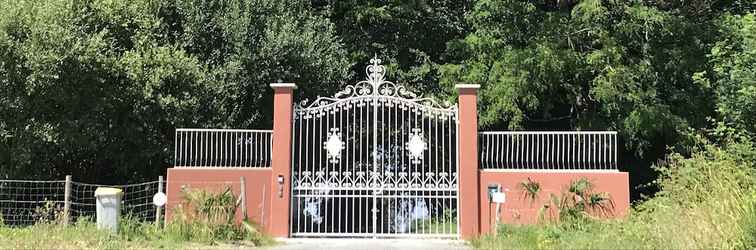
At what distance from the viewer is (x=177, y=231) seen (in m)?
11.2

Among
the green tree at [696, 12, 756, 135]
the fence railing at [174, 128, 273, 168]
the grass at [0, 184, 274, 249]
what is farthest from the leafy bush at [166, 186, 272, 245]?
the green tree at [696, 12, 756, 135]

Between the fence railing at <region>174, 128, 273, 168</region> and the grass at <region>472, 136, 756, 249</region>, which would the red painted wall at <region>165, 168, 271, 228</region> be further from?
the grass at <region>472, 136, 756, 249</region>

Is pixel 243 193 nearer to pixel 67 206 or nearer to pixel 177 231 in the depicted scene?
pixel 177 231

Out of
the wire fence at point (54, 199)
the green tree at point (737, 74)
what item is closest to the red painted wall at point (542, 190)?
the green tree at point (737, 74)

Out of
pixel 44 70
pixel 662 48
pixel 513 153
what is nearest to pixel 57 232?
pixel 44 70

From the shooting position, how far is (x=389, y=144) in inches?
510

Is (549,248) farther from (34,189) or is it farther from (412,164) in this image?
(34,189)

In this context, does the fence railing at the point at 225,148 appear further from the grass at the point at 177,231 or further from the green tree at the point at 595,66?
the green tree at the point at 595,66

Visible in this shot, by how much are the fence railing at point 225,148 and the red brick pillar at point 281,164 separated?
1.21 ft

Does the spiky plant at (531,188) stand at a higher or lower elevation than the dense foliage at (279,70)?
lower

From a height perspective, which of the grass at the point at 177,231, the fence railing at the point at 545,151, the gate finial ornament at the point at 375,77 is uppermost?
the gate finial ornament at the point at 375,77

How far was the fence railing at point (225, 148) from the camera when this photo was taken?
1264 cm

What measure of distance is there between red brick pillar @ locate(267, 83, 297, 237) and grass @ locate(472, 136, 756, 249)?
10.4 feet

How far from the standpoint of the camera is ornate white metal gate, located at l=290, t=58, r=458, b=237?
1237 centimetres
